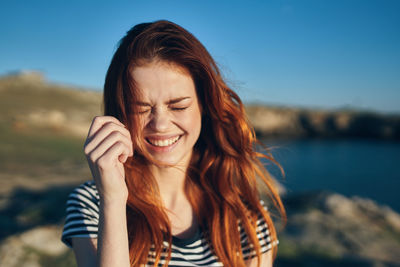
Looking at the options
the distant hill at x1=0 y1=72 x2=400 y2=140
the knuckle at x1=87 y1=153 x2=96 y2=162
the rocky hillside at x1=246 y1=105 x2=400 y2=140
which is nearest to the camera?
the knuckle at x1=87 y1=153 x2=96 y2=162

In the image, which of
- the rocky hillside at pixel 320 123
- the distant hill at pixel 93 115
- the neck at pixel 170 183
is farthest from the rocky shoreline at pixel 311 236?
the rocky hillside at pixel 320 123

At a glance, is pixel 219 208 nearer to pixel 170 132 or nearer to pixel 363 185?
pixel 170 132

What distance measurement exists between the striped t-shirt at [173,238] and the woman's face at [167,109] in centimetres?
55

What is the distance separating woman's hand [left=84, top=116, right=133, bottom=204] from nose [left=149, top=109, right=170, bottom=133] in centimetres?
42

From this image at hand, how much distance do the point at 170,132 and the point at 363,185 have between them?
2113 centimetres

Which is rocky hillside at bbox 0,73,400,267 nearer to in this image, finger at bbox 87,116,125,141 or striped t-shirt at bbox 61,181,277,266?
striped t-shirt at bbox 61,181,277,266

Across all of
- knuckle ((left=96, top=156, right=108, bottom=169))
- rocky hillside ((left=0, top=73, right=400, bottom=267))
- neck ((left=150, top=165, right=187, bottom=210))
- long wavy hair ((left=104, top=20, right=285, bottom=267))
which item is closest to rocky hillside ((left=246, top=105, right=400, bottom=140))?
rocky hillside ((left=0, top=73, right=400, bottom=267))

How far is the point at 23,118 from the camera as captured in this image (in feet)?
56.9

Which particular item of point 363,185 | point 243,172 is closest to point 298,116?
point 363,185

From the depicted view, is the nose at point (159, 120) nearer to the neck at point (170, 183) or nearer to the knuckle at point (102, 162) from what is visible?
the neck at point (170, 183)

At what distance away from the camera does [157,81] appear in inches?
74.4

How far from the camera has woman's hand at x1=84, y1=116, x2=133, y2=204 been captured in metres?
1.45

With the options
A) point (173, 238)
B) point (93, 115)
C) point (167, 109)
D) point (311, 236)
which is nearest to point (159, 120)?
point (167, 109)

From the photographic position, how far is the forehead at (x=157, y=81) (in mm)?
1872
